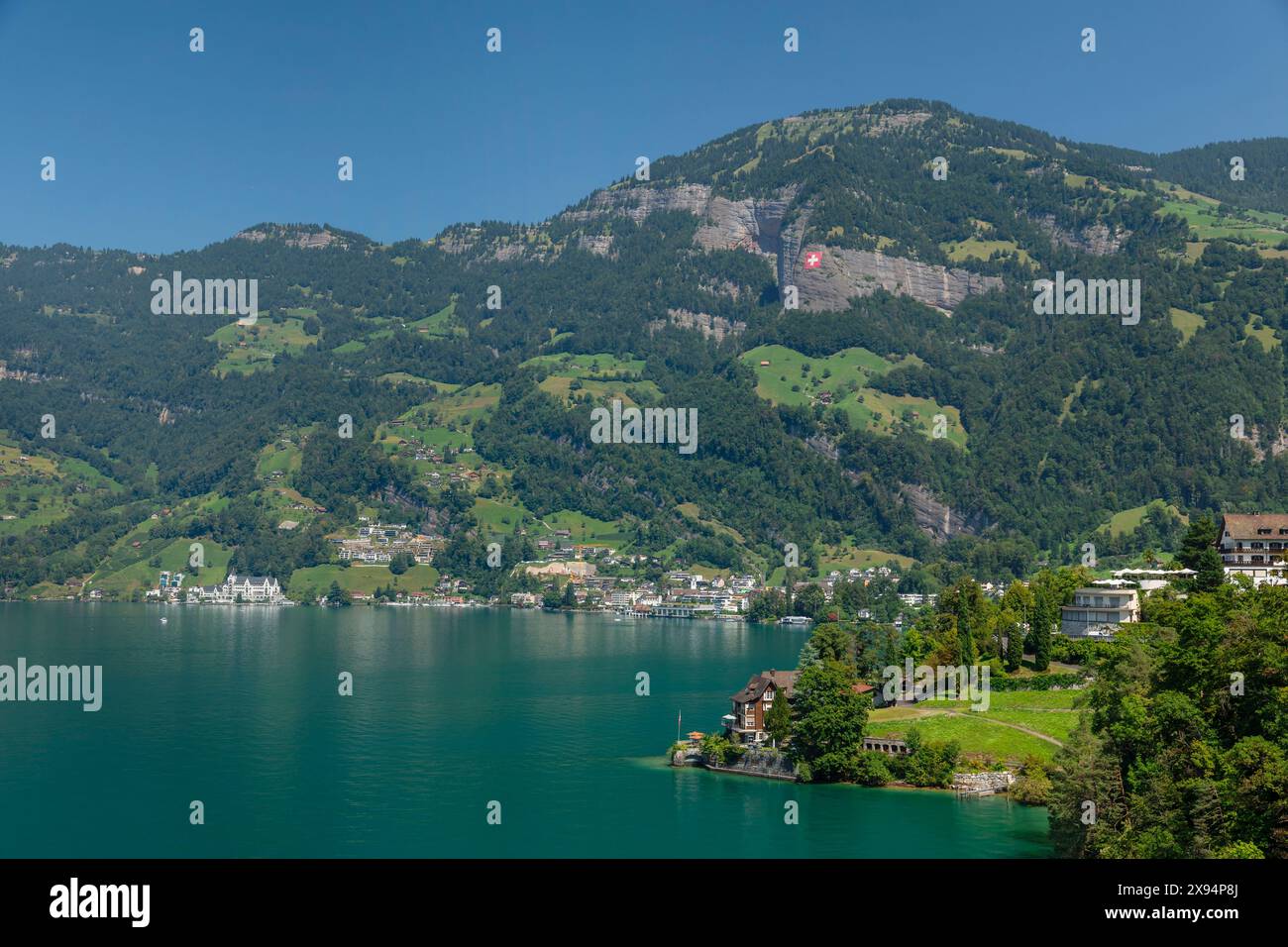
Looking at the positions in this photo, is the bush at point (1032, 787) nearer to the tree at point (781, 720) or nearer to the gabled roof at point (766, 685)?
the tree at point (781, 720)

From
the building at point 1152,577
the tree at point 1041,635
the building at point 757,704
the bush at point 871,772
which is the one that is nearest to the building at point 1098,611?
the building at point 1152,577

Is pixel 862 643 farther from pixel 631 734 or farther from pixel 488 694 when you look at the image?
pixel 488 694

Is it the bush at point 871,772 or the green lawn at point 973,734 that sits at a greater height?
the green lawn at point 973,734

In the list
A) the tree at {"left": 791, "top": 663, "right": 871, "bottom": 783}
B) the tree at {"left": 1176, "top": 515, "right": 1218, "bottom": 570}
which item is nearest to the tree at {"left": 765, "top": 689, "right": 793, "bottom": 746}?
the tree at {"left": 791, "top": 663, "right": 871, "bottom": 783}

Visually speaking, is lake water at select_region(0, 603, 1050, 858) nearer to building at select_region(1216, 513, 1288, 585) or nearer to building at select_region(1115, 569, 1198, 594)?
building at select_region(1115, 569, 1198, 594)

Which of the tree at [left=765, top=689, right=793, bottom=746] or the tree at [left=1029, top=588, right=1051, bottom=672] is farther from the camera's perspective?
the tree at [left=1029, top=588, right=1051, bottom=672]

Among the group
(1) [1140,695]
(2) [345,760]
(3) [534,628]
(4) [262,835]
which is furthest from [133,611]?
(1) [1140,695]
